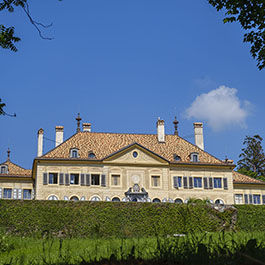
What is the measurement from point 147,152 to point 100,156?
519cm

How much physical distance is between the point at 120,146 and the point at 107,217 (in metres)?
26.7

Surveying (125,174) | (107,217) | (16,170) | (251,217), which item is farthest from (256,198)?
(107,217)

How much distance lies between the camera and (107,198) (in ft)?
169

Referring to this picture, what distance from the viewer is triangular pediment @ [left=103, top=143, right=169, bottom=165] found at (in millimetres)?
53438

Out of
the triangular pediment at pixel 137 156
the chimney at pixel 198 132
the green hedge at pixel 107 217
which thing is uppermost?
the chimney at pixel 198 132

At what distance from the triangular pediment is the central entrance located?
3.06m

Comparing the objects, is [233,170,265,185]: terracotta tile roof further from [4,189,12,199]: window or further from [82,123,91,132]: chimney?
[4,189,12,199]: window

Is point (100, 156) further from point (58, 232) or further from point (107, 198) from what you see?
point (58, 232)

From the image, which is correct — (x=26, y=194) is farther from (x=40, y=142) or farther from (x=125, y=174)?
(x=125, y=174)

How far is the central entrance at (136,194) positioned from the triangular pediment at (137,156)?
3055 millimetres

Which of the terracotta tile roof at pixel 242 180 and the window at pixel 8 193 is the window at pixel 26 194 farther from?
the terracotta tile roof at pixel 242 180

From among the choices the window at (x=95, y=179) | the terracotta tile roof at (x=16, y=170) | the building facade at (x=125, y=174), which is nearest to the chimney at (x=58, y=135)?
Result: the building facade at (x=125, y=174)

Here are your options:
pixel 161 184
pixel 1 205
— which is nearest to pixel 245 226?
pixel 1 205

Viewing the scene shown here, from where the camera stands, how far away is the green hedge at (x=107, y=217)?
28.7 meters
